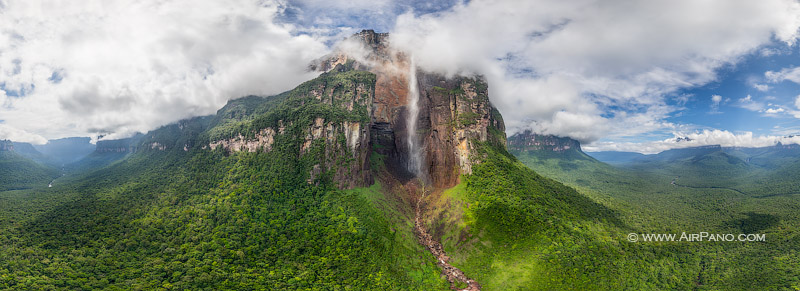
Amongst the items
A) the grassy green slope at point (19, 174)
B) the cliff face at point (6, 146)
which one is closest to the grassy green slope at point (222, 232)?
the grassy green slope at point (19, 174)

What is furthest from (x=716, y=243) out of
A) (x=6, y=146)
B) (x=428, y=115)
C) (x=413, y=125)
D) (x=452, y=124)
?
(x=6, y=146)

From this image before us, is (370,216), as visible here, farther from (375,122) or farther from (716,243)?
(716,243)

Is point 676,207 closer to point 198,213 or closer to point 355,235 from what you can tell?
point 355,235

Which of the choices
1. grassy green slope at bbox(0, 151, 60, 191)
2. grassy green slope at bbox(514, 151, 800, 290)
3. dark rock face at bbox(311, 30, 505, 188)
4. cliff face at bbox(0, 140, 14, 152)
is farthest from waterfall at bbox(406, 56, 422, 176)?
cliff face at bbox(0, 140, 14, 152)

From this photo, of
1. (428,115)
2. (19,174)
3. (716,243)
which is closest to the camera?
(716,243)

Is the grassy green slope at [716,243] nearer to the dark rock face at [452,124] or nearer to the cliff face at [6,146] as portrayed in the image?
the dark rock face at [452,124]

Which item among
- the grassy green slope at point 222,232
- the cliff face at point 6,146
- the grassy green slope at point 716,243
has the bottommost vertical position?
the grassy green slope at point 716,243
